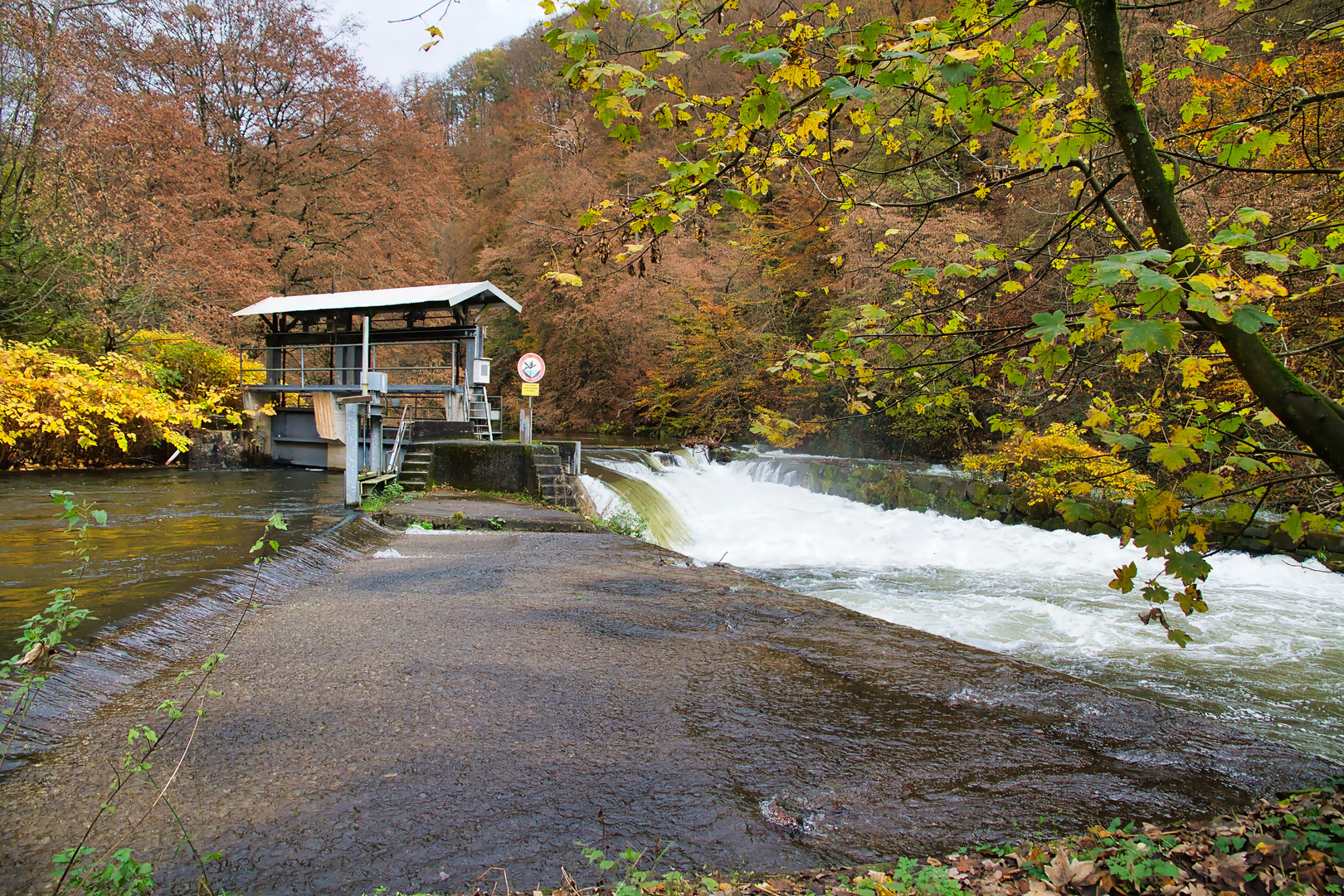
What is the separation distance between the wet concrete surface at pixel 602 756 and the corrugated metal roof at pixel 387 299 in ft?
36.5

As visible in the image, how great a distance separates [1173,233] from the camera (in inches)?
95.0

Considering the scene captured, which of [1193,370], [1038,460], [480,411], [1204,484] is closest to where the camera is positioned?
[1204,484]

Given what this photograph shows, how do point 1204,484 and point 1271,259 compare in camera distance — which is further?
point 1204,484

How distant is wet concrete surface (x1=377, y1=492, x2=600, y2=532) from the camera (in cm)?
973

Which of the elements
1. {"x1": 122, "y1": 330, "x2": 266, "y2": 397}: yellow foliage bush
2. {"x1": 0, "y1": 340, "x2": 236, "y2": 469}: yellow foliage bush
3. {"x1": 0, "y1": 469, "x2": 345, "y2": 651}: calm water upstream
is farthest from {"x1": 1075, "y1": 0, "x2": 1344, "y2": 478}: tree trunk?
{"x1": 122, "y1": 330, "x2": 266, "y2": 397}: yellow foliage bush

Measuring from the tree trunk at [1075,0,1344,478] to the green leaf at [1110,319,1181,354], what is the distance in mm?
674

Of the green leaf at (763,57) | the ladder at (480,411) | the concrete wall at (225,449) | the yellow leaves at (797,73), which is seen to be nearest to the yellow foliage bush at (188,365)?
the concrete wall at (225,449)

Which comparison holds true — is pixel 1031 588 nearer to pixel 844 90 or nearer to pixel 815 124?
pixel 815 124

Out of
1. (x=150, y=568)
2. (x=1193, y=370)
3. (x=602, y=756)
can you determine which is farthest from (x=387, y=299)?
(x=1193, y=370)

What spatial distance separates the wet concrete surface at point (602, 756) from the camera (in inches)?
113

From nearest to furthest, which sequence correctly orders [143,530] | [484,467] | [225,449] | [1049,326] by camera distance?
1. [1049,326]
2. [143,530]
3. [484,467]
4. [225,449]

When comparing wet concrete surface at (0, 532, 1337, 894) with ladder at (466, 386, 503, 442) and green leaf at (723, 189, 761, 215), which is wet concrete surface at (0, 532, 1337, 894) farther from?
ladder at (466, 386, 503, 442)

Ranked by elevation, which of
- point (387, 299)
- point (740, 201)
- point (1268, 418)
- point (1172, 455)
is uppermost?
point (387, 299)

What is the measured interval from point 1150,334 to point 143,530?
9.29 metres
